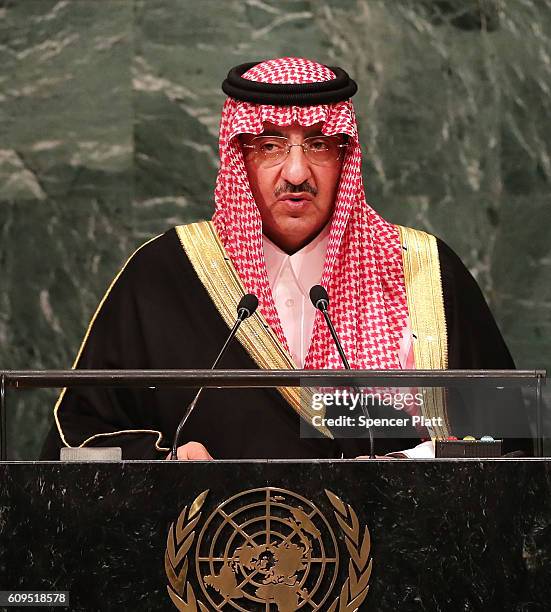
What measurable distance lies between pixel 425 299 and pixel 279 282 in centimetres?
44

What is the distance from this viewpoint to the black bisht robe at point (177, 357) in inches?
152

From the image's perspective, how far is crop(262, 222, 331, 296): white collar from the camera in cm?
426

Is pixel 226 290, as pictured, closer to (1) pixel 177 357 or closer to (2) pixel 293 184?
(1) pixel 177 357

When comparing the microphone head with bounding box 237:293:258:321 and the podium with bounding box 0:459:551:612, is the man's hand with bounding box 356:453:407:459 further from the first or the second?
the microphone head with bounding box 237:293:258:321

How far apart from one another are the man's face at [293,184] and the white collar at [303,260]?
4 centimetres

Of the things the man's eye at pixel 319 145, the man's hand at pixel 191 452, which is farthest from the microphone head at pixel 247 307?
the man's eye at pixel 319 145

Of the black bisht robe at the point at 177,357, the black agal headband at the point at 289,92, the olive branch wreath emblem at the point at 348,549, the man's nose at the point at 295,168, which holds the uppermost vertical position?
the black agal headband at the point at 289,92

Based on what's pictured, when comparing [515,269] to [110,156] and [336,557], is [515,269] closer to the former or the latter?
[110,156]

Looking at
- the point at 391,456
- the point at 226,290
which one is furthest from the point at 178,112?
the point at 391,456

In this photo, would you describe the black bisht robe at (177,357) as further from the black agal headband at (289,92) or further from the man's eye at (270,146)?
the black agal headband at (289,92)

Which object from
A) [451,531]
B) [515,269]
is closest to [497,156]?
[515,269]

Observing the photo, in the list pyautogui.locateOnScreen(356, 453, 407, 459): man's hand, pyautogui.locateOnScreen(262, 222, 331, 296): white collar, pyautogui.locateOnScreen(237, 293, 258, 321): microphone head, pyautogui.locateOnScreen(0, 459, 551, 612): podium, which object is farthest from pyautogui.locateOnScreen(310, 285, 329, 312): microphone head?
pyautogui.locateOnScreen(262, 222, 331, 296): white collar

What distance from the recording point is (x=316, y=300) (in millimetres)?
3328

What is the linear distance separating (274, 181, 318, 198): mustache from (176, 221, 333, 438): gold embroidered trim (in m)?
0.26
